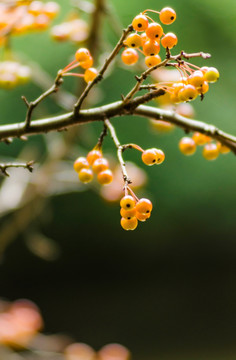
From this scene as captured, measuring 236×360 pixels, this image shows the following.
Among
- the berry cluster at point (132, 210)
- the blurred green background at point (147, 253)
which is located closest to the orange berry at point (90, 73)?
the berry cluster at point (132, 210)

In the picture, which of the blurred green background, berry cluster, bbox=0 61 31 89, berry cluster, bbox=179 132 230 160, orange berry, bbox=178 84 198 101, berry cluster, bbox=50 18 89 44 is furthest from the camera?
the blurred green background

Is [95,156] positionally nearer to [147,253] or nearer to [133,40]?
[133,40]

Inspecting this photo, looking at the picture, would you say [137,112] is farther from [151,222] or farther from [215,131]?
[151,222]

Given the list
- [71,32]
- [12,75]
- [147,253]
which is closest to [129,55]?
[12,75]

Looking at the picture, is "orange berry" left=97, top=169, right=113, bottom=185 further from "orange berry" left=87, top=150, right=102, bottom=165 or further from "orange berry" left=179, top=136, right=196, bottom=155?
"orange berry" left=179, top=136, right=196, bottom=155

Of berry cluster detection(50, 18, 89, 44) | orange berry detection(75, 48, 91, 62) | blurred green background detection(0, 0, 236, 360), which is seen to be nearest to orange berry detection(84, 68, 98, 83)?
orange berry detection(75, 48, 91, 62)

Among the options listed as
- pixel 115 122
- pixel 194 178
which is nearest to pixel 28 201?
pixel 115 122

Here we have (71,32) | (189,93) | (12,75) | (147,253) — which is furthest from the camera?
(147,253)
